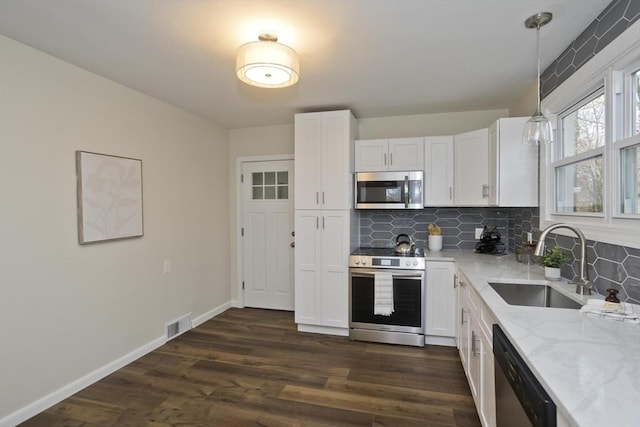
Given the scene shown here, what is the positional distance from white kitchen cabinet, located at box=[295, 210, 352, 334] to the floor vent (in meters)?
1.25

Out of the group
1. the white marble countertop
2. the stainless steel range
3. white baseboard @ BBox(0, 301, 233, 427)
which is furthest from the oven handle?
white baseboard @ BBox(0, 301, 233, 427)

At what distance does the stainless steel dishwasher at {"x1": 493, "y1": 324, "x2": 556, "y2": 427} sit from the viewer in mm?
946

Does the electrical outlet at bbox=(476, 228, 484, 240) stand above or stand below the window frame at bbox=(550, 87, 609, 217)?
below

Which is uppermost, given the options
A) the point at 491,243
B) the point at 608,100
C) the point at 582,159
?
the point at 608,100

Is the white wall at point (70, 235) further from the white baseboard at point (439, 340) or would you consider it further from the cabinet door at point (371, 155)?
the white baseboard at point (439, 340)

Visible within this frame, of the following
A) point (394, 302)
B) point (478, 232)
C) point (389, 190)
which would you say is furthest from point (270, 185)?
point (478, 232)

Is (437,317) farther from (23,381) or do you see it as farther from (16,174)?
(16,174)

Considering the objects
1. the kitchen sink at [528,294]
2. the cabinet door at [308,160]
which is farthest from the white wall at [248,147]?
the kitchen sink at [528,294]

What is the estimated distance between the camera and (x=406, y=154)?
3.39 metres

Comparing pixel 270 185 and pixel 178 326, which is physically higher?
pixel 270 185

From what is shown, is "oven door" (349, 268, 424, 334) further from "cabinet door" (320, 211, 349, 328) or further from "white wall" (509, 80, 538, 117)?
"white wall" (509, 80, 538, 117)

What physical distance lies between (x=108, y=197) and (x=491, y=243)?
3673mm

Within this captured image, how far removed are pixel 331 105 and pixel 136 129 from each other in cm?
192

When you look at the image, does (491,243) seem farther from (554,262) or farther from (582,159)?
(582,159)
